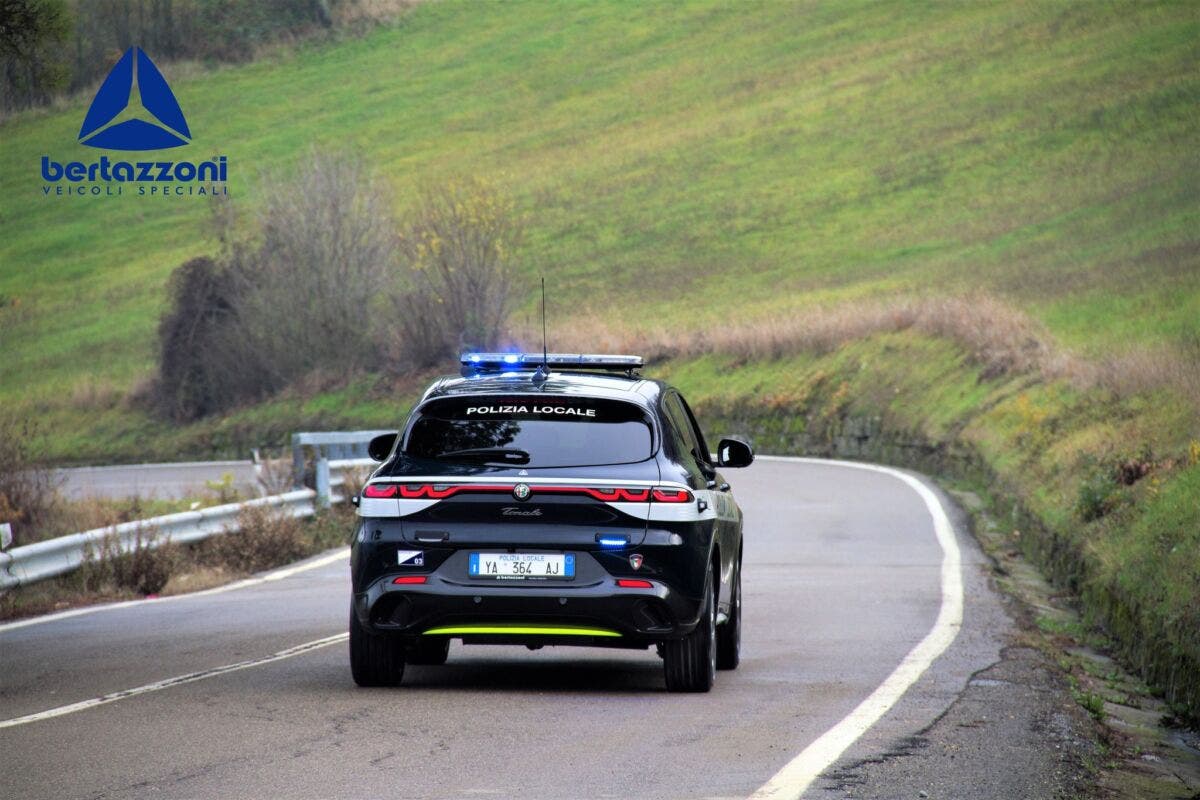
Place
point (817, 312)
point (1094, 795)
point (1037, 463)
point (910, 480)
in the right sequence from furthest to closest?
point (817, 312) < point (910, 480) < point (1037, 463) < point (1094, 795)

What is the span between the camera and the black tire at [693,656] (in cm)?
1076

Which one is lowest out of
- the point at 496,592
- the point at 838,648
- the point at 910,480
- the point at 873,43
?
the point at 910,480

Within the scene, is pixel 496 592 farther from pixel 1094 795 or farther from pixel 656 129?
pixel 656 129

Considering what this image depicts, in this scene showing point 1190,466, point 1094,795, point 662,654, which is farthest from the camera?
point 1190,466

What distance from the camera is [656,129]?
84.7m

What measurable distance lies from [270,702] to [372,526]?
3.36 feet

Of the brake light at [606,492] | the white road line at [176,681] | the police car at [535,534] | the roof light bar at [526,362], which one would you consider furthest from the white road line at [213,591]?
the brake light at [606,492]

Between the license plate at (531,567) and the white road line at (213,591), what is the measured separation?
555 cm

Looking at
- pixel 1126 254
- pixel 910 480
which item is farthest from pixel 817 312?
pixel 910 480

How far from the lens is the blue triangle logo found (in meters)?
52.5

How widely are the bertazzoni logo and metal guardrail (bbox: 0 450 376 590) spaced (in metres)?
28.5

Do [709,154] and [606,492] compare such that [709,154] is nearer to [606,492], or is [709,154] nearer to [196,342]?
[196,342]

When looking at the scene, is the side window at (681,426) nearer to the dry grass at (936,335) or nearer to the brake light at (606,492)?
the brake light at (606,492)

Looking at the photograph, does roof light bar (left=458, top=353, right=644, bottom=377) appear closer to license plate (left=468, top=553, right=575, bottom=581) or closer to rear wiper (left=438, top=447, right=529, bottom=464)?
rear wiper (left=438, top=447, right=529, bottom=464)
